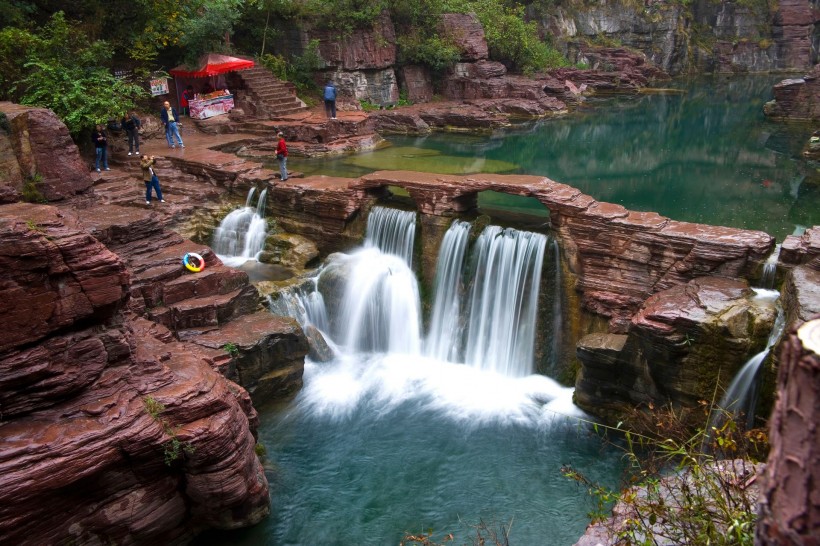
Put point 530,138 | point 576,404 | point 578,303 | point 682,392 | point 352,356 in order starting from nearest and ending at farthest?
point 682,392, point 576,404, point 578,303, point 352,356, point 530,138

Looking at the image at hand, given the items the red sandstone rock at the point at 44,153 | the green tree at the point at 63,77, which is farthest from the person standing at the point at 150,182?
the green tree at the point at 63,77

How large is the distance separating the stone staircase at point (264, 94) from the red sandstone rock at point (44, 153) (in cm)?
1139

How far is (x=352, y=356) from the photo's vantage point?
13289 mm

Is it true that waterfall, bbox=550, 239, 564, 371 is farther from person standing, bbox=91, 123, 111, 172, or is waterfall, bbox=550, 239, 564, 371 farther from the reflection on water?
person standing, bbox=91, 123, 111, 172

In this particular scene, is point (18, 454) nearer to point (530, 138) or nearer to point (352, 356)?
point (352, 356)

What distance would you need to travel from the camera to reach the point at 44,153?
12727 mm

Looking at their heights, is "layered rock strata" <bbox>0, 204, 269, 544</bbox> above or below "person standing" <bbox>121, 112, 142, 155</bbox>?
below

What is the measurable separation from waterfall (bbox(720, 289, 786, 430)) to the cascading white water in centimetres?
551

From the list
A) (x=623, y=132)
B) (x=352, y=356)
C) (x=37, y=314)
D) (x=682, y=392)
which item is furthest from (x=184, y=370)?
(x=623, y=132)

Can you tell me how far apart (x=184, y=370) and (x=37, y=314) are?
2076mm

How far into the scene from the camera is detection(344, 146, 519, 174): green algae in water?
20.0 metres

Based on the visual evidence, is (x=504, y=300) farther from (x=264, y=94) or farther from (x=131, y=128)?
(x=264, y=94)

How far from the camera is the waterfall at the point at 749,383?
28.5 feet

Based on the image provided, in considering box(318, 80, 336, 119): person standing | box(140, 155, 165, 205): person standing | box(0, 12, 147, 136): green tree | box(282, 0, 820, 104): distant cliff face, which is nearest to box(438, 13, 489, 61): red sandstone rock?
box(318, 80, 336, 119): person standing
